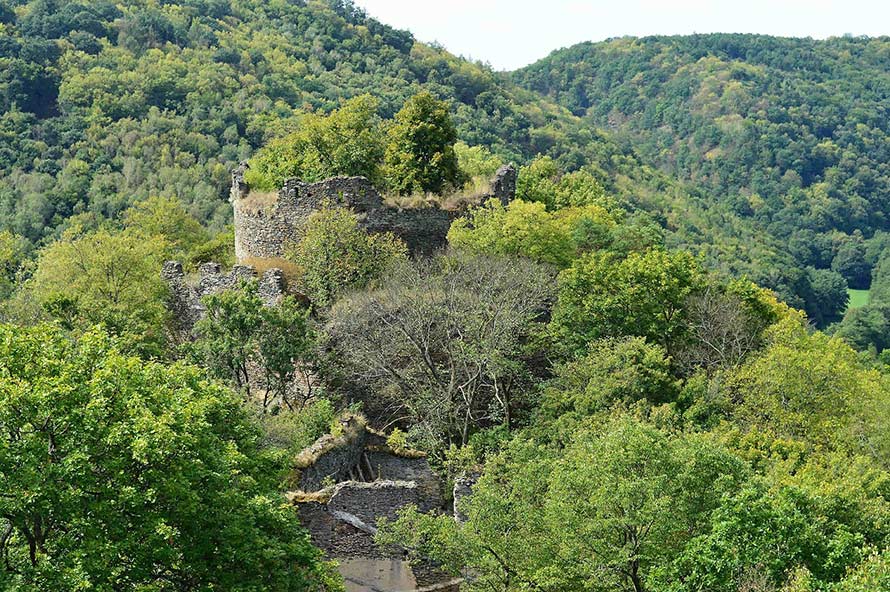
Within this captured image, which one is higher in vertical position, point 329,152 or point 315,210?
point 329,152

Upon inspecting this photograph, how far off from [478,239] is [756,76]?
124116mm

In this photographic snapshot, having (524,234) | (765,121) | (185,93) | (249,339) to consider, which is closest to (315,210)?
(249,339)

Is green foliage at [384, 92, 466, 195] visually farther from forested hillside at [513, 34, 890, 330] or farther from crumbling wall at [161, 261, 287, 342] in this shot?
forested hillside at [513, 34, 890, 330]

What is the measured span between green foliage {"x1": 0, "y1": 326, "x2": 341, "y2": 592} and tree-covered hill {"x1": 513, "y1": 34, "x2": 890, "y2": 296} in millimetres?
94400

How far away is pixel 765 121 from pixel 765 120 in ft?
2.66

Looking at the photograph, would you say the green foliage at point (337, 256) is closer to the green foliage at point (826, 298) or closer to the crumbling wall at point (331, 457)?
the crumbling wall at point (331, 457)

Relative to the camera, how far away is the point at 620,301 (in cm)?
2919

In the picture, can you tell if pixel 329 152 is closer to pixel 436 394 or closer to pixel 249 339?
pixel 249 339

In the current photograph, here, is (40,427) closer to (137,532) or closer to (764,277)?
(137,532)

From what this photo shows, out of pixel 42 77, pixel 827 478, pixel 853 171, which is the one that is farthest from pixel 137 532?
pixel 853 171

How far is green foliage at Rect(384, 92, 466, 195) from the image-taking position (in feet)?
108

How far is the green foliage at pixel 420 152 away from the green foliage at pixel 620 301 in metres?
5.33

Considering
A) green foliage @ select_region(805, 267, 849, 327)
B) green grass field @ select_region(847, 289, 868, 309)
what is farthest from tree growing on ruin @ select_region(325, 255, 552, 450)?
green grass field @ select_region(847, 289, 868, 309)

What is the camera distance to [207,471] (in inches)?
616
